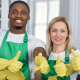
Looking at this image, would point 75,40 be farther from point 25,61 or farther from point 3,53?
point 3,53

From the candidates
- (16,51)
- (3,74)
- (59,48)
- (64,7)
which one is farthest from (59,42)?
(64,7)

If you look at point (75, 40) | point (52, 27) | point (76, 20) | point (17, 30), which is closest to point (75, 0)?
point (76, 20)

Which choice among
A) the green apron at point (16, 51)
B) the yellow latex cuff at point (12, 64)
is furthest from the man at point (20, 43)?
the yellow latex cuff at point (12, 64)

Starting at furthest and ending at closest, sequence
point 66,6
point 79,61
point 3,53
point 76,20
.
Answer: point 66,6 < point 76,20 < point 3,53 < point 79,61

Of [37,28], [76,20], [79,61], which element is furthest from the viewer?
[37,28]

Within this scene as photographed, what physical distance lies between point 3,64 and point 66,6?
5.12ft

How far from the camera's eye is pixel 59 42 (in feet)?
3.15

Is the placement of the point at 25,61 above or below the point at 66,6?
below

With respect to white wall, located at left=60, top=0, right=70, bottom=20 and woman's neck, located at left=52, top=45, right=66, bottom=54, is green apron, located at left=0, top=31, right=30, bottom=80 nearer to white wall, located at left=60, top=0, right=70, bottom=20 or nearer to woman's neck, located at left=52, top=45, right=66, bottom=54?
woman's neck, located at left=52, top=45, right=66, bottom=54

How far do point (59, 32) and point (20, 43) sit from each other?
34cm

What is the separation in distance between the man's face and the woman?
0.81 ft

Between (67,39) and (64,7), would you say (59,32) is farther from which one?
(64,7)

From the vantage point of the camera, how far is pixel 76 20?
151 centimetres

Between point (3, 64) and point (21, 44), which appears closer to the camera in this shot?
point (3, 64)
